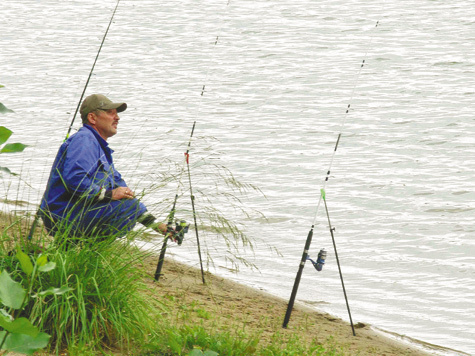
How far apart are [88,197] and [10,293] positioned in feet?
7.62

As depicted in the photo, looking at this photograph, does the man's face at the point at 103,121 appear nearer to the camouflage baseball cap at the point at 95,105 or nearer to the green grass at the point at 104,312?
the camouflage baseball cap at the point at 95,105

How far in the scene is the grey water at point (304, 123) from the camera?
6570mm

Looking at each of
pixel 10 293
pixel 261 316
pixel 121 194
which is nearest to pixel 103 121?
pixel 121 194

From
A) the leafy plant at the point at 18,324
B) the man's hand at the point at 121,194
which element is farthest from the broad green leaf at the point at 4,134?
the man's hand at the point at 121,194

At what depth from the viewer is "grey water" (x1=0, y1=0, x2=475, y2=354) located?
6.57 meters

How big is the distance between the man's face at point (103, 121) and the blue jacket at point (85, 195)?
111mm

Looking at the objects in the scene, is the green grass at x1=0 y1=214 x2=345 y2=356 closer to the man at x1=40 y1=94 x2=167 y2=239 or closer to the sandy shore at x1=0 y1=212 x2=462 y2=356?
the man at x1=40 y1=94 x2=167 y2=239

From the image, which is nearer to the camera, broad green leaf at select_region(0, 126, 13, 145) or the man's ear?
broad green leaf at select_region(0, 126, 13, 145)

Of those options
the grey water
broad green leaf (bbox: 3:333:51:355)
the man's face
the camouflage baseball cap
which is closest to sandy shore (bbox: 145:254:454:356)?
the grey water

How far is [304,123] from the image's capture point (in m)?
11.4

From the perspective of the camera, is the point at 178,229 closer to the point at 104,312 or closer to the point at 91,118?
the point at 104,312

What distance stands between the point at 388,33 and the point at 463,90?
4.71 meters

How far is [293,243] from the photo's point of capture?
7312 millimetres

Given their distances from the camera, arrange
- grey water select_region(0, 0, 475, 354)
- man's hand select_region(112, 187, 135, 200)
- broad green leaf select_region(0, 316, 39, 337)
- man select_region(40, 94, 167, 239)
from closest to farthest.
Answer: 1. broad green leaf select_region(0, 316, 39, 337)
2. man select_region(40, 94, 167, 239)
3. man's hand select_region(112, 187, 135, 200)
4. grey water select_region(0, 0, 475, 354)
